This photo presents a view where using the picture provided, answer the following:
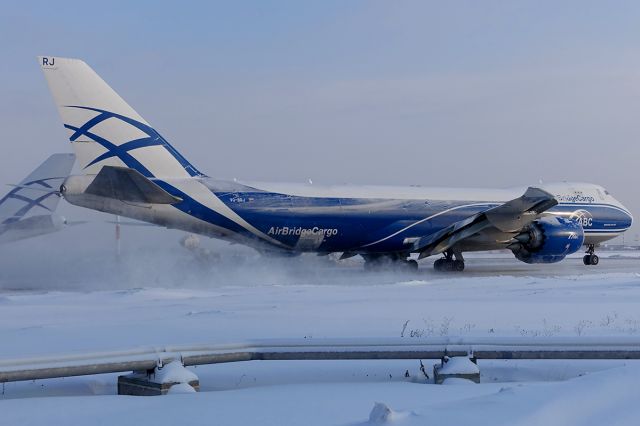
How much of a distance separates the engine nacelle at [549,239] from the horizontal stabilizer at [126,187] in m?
13.2

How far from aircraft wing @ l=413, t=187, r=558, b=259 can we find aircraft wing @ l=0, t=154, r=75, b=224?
14.2 m

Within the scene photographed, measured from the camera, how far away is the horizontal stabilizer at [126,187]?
67.1ft

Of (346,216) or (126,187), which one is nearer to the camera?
(126,187)

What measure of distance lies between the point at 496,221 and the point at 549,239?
7.04 ft

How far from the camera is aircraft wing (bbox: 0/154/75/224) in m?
28.5

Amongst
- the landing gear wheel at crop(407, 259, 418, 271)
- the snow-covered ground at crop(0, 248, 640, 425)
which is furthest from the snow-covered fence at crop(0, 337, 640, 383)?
the landing gear wheel at crop(407, 259, 418, 271)

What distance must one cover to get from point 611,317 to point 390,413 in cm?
783

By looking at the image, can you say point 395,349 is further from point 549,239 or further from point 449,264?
point 449,264

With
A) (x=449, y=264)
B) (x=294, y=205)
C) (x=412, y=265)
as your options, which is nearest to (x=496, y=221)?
(x=449, y=264)

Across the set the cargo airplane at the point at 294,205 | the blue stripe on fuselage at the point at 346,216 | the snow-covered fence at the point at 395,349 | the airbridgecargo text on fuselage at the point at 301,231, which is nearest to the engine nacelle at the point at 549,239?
the cargo airplane at the point at 294,205

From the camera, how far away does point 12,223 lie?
2791cm

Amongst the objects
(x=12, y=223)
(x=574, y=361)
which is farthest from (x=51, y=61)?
(x=574, y=361)

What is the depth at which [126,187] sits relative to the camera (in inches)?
827

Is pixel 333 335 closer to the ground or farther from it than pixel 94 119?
closer to the ground
